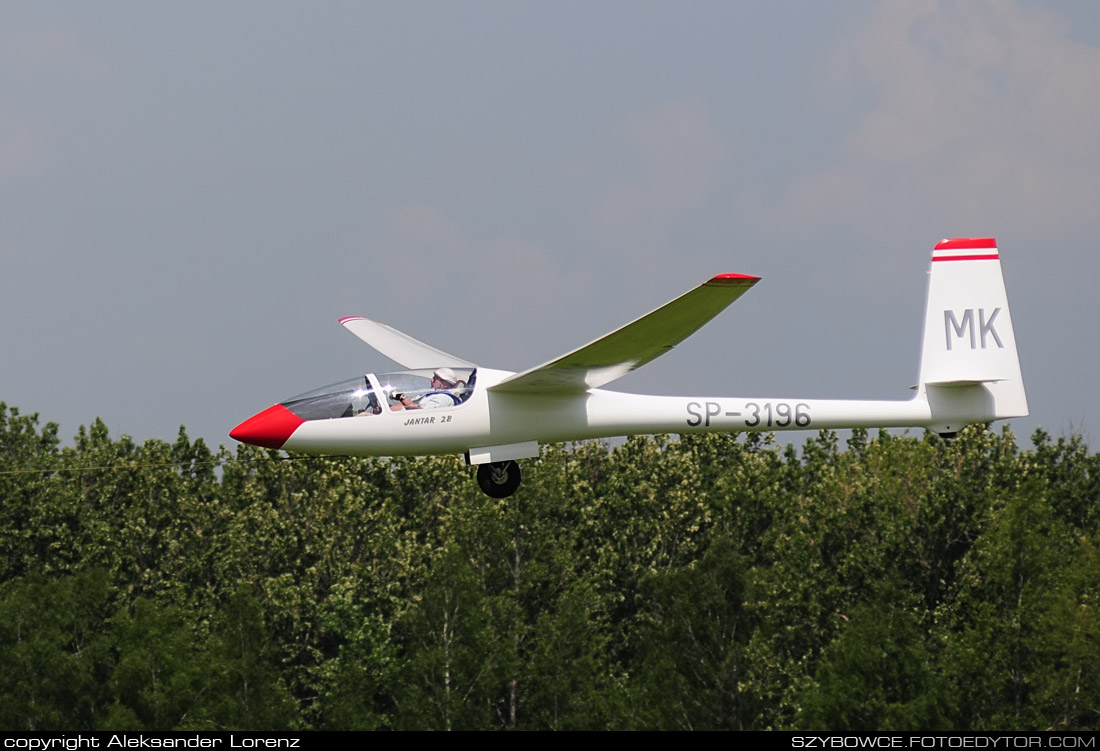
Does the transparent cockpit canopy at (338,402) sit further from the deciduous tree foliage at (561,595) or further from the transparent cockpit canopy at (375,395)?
the deciduous tree foliage at (561,595)

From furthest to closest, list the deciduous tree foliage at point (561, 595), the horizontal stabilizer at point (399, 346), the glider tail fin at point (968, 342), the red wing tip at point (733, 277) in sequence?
the deciduous tree foliage at point (561, 595) → the horizontal stabilizer at point (399, 346) → the glider tail fin at point (968, 342) → the red wing tip at point (733, 277)

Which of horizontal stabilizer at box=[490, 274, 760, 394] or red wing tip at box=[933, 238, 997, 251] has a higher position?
red wing tip at box=[933, 238, 997, 251]

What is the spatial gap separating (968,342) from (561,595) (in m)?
46.5

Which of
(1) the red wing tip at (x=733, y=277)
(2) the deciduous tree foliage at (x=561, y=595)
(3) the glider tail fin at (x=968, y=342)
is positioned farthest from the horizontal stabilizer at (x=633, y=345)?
(2) the deciduous tree foliage at (x=561, y=595)

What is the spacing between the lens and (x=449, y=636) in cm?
7012

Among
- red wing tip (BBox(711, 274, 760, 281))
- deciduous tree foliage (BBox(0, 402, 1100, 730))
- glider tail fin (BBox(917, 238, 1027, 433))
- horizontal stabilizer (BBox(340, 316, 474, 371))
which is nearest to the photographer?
red wing tip (BBox(711, 274, 760, 281))

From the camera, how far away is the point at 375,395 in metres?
23.6

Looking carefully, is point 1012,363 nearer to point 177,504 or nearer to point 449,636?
point 449,636

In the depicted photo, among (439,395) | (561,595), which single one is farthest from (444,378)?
(561,595)

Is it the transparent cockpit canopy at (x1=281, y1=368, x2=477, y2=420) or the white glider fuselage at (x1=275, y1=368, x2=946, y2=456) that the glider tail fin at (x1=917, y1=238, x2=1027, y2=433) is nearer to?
the white glider fuselage at (x1=275, y1=368, x2=946, y2=456)

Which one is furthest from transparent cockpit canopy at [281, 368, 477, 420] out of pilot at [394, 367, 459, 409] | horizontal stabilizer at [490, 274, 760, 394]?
horizontal stabilizer at [490, 274, 760, 394]

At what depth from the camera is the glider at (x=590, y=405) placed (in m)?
23.3

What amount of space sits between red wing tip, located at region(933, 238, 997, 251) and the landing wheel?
897 centimetres

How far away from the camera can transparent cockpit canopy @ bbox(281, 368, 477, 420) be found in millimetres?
23500
